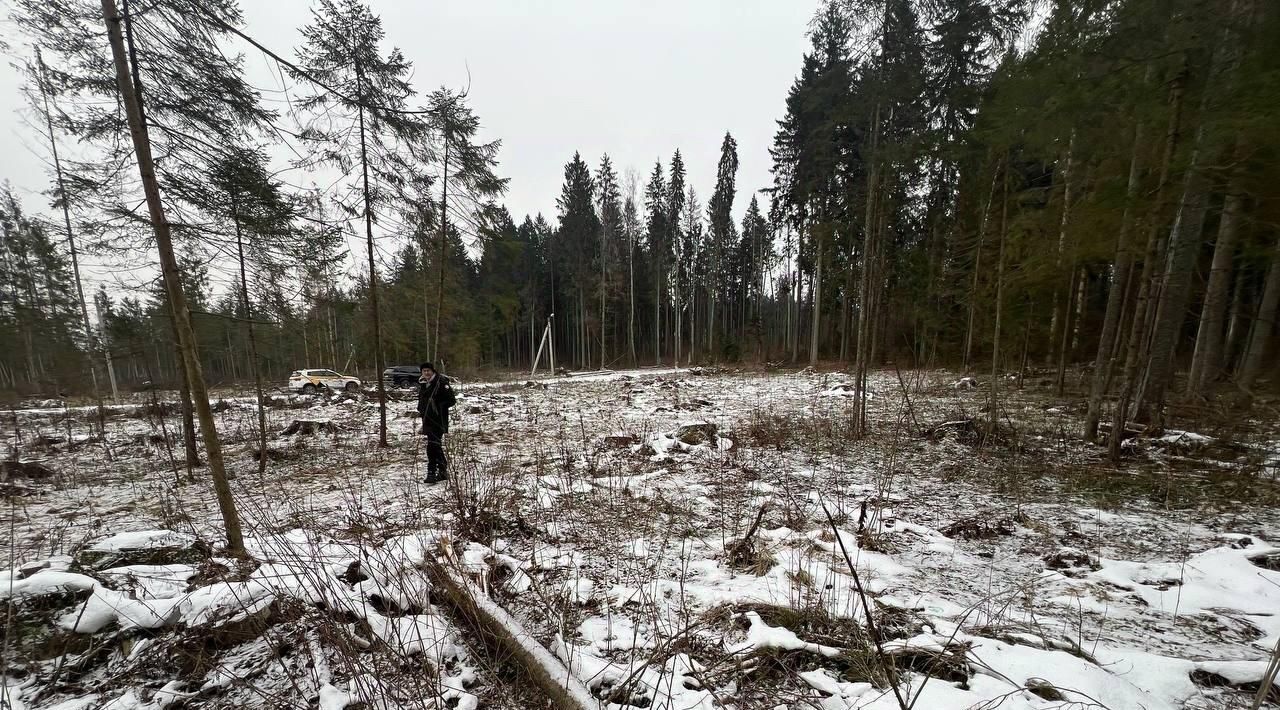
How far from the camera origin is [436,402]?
6305 millimetres

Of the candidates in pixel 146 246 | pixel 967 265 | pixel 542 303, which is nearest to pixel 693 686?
pixel 146 246

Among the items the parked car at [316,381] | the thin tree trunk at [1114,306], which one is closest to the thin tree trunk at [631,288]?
the parked car at [316,381]

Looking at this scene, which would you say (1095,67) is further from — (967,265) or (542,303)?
(542,303)

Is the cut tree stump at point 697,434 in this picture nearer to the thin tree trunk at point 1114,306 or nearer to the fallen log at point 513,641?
the fallen log at point 513,641

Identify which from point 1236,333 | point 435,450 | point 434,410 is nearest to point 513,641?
point 434,410

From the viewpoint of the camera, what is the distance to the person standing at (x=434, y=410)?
Answer: 20.4 ft

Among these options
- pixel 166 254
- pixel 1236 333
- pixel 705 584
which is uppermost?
pixel 166 254

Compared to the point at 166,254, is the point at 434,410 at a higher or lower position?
lower

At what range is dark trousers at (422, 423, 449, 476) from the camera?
625 cm

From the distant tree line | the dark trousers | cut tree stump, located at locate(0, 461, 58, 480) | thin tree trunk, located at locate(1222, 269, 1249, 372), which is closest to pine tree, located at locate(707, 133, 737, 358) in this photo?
the distant tree line

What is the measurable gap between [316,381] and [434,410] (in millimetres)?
18803

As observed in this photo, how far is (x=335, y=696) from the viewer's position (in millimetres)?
2148

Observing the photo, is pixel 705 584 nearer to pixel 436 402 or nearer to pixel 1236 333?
pixel 436 402

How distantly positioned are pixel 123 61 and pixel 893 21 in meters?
10.1
